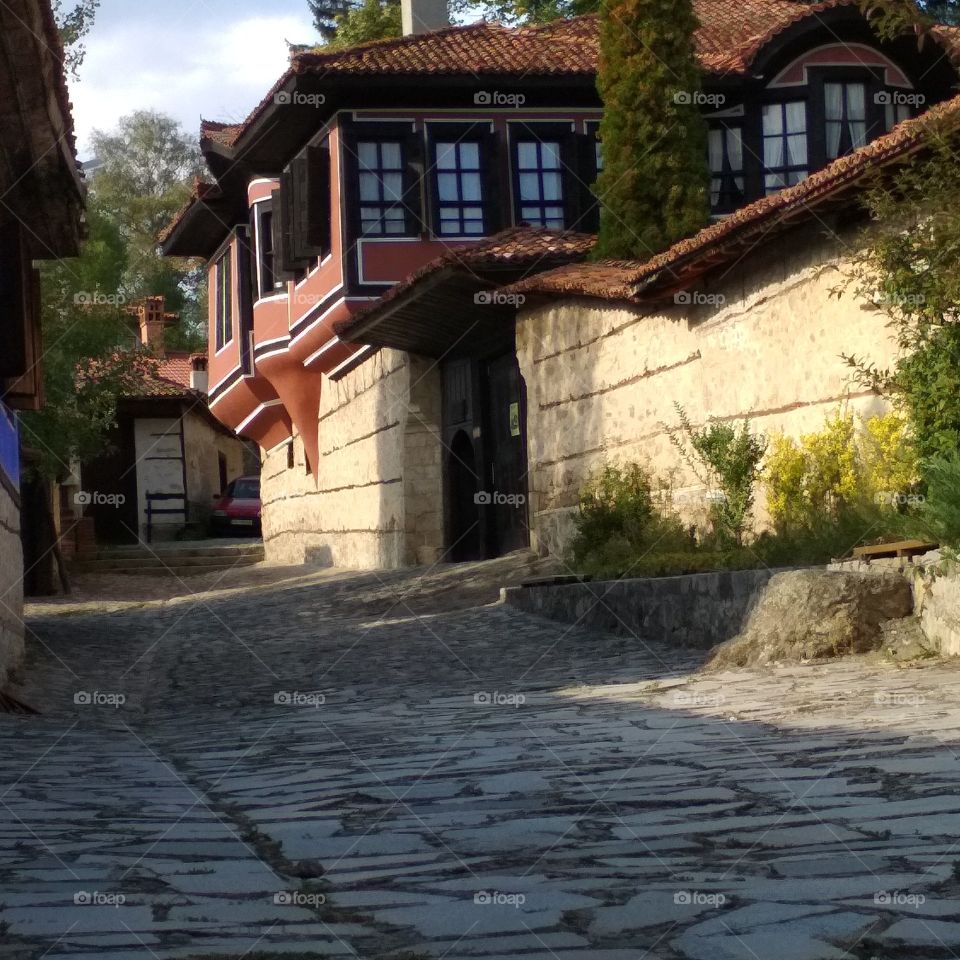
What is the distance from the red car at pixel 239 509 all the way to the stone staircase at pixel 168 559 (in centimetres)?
468

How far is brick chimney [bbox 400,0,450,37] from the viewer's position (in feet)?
86.6

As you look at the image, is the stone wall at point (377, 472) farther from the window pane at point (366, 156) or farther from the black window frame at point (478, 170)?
the window pane at point (366, 156)

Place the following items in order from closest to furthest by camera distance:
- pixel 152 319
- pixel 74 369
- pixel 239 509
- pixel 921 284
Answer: pixel 921 284
pixel 74 369
pixel 239 509
pixel 152 319

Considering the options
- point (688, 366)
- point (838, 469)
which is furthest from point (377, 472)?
point (838, 469)

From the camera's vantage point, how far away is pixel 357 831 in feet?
14.7

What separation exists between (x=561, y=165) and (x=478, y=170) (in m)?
1.19

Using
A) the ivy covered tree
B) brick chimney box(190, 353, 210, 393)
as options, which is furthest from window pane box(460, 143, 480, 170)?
brick chimney box(190, 353, 210, 393)

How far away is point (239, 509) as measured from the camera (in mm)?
34250

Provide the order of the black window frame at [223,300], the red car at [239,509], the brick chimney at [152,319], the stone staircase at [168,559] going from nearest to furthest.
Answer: the stone staircase at [168,559] < the black window frame at [223,300] < the red car at [239,509] < the brick chimney at [152,319]

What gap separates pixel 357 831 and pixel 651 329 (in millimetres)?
10465

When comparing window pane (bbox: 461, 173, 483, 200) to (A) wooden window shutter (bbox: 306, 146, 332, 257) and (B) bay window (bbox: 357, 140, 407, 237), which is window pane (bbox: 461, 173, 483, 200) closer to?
(B) bay window (bbox: 357, 140, 407, 237)

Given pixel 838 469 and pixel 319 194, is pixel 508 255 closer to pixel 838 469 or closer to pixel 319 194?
pixel 319 194

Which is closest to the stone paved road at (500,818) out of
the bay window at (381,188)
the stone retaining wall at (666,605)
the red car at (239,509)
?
the stone retaining wall at (666,605)

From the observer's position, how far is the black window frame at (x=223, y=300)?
27.5m
